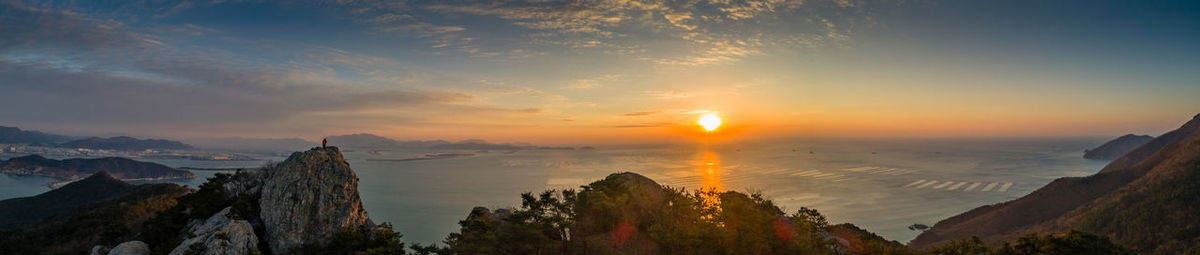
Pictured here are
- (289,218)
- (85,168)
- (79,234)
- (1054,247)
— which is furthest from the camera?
(85,168)

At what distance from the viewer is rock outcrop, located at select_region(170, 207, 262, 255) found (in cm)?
2152

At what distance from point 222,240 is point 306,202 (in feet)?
12.4

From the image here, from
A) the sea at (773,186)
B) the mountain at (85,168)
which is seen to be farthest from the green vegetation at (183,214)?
the mountain at (85,168)

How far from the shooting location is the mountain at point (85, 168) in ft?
448

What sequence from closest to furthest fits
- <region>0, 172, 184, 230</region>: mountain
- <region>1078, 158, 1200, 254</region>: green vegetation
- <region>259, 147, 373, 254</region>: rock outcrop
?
<region>259, 147, 373, 254</region>: rock outcrop < <region>1078, 158, 1200, 254</region>: green vegetation < <region>0, 172, 184, 230</region>: mountain

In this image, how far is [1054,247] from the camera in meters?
28.3

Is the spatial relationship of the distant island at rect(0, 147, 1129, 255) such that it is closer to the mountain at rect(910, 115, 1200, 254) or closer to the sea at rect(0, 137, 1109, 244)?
the sea at rect(0, 137, 1109, 244)

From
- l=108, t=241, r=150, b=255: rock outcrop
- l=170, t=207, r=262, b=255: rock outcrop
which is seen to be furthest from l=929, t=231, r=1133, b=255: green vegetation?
l=108, t=241, r=150, b=255: rock outcrop

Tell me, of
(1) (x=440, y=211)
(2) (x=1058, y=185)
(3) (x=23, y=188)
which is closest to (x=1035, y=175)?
(2) (x=1058, y=185)

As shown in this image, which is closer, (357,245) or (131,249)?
(131,249)

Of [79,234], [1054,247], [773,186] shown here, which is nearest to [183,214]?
[79,234]

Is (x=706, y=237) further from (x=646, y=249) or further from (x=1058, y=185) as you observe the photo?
(x=1058, y=185)

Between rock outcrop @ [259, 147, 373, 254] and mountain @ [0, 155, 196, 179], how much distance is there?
15902 cm

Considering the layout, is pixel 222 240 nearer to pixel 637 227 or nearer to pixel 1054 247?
pixel 637 227
